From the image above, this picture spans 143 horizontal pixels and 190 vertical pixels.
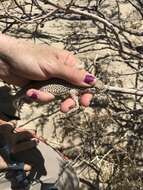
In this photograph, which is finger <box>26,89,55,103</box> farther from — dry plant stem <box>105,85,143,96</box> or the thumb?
dry plant stem <box>105,85,143,96</box>

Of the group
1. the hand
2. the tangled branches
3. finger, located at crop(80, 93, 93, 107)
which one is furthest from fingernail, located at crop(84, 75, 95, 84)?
the tangled branches

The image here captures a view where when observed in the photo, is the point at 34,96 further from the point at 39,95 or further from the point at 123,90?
the point at 123,90

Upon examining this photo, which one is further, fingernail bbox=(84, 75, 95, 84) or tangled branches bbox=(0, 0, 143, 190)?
tangled branches bbox=(0, 0, 143, 190)

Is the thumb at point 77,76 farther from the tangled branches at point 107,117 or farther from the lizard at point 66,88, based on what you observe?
the tangled branches at point 107,117

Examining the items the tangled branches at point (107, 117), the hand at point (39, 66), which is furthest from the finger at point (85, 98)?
the tangled branches at point (107, 117)

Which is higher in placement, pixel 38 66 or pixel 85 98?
pixel 38 66

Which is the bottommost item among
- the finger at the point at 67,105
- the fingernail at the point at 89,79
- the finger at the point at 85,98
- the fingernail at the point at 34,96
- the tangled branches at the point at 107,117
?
the tangled branches at the point at 107,117

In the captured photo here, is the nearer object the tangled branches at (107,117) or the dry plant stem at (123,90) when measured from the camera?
the dry plant stem at (123,90)

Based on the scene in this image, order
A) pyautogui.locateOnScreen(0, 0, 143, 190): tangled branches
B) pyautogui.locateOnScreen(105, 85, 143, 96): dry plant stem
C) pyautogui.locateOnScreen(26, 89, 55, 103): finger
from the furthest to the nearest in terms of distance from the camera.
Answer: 1. pyautogui.locateOnScreen(0, 0, 143, 190): tangled branches
2. pyautogui.locateOnScreen(26, 89, 55, 103): finger
3. pyautogui.locateOnScreen(105, 85, 143, 96): dry plant stem

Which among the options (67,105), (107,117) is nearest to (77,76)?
(67,105)
